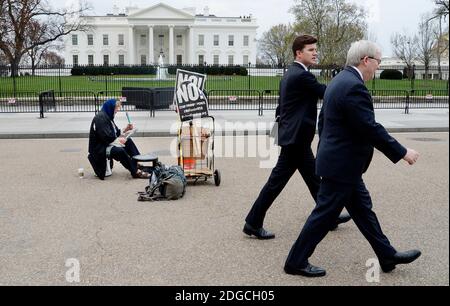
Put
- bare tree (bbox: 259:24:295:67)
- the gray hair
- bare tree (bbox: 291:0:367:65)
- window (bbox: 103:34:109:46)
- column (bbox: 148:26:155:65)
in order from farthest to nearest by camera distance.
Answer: window (bbox: 103:34:109:46) < bare tree (bbox: 259:24:295:67) < column (bbox: 148:26:155:65) < bare tree (bbox: 291:0:367:65) < the gray hair

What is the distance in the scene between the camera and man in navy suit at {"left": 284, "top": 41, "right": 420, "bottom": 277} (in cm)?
414

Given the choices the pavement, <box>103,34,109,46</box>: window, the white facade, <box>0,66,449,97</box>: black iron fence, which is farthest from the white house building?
the pavement

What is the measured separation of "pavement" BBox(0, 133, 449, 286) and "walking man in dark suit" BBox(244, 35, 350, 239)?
2.01ft

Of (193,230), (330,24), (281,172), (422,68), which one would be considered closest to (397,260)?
(281,172)

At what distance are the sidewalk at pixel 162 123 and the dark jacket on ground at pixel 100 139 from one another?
6375mm

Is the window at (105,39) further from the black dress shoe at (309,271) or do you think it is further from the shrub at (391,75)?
the black dress shoe at (309,271)

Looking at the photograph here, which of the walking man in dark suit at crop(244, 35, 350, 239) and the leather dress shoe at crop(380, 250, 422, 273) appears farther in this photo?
the walking man in dark suit at crop(244, 35, 350, 239)

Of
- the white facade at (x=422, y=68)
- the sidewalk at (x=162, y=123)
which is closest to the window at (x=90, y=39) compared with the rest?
the white facade at (x=422, y=68)

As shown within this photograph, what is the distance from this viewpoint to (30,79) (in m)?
36.7

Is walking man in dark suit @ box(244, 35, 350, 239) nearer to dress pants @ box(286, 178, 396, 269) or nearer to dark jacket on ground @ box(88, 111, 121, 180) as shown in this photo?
dress pants @ box(286, 178, 396, 269)


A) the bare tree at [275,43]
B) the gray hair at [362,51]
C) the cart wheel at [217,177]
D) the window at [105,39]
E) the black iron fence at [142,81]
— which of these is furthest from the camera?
the window at [105,39]

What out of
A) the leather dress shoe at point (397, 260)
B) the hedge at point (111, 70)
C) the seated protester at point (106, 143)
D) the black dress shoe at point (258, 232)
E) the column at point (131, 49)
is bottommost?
the black dress shoe at point (258, 232)

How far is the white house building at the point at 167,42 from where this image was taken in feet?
357
